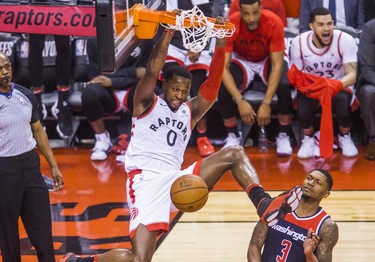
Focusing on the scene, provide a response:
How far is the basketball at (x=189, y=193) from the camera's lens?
590cm

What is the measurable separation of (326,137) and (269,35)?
1.31 m

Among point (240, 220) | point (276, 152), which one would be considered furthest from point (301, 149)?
point (240, 220)

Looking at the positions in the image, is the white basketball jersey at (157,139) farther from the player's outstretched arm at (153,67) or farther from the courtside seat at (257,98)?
the courtside seat at (257,98)

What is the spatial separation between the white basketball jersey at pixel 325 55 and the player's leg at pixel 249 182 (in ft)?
11.3

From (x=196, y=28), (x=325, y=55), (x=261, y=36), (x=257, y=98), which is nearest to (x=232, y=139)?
(x=257, y=98)

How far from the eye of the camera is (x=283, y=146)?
9812mm

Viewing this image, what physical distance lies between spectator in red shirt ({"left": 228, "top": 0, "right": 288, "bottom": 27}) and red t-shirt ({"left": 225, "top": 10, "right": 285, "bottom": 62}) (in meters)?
0.33

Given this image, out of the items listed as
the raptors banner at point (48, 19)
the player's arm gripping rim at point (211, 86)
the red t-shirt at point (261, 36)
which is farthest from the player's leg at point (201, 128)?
the player's arm gripping rim at point (211, 86)

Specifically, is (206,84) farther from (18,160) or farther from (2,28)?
(2,28)

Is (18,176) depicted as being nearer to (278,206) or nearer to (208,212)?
(278,206)

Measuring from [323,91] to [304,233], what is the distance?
3.67m

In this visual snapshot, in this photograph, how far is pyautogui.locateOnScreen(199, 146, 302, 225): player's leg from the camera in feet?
19.4

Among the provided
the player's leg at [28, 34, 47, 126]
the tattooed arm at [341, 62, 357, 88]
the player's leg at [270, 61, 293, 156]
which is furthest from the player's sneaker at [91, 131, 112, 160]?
the tattooed arm at [341, 62, 357, 88]

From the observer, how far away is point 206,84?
6.62m
